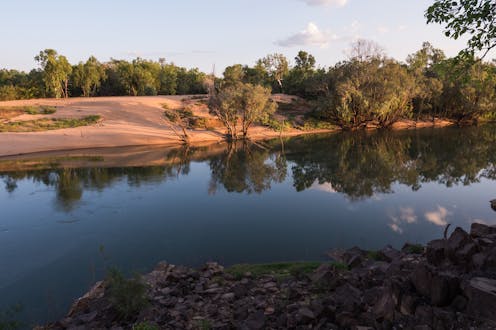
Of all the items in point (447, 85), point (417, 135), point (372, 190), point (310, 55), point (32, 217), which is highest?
point (310, 55)

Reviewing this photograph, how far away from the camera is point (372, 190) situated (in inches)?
944

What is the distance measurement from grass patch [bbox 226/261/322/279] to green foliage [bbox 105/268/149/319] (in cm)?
331

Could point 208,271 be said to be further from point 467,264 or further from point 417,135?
point 417,135

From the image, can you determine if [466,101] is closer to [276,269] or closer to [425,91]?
[425,91]

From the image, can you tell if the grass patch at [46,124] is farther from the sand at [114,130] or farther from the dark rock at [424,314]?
the dark rock at [424,314]

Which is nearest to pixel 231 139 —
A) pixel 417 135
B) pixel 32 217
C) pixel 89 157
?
pixel 89 157

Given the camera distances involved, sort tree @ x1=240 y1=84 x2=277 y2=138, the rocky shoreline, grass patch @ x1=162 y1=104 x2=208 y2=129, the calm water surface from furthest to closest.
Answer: grass patch @ x1=162 y1=104 x2=208 y2=129, tree @ x1=240 y1=84 x2=277 y2=138, the calm water surface, the rocky shoreline

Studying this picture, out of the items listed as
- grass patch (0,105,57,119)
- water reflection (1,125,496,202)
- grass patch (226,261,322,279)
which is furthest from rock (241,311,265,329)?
grass patch (0,105,57,119)

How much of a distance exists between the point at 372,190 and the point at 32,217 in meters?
23.0

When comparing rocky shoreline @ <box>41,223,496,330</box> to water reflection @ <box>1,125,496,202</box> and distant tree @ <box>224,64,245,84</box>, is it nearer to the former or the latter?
water reflection @ <box>1,125,496,202</box>

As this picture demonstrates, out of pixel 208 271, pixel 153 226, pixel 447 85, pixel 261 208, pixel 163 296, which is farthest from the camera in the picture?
pixel 447 85

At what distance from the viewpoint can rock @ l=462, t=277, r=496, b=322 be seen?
5.89m

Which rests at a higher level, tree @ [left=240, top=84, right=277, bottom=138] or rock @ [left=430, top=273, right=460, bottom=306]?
tree @ [left=240, top=84, right=277, bottom=138]

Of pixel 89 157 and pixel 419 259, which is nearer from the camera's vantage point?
pixel 419 259
